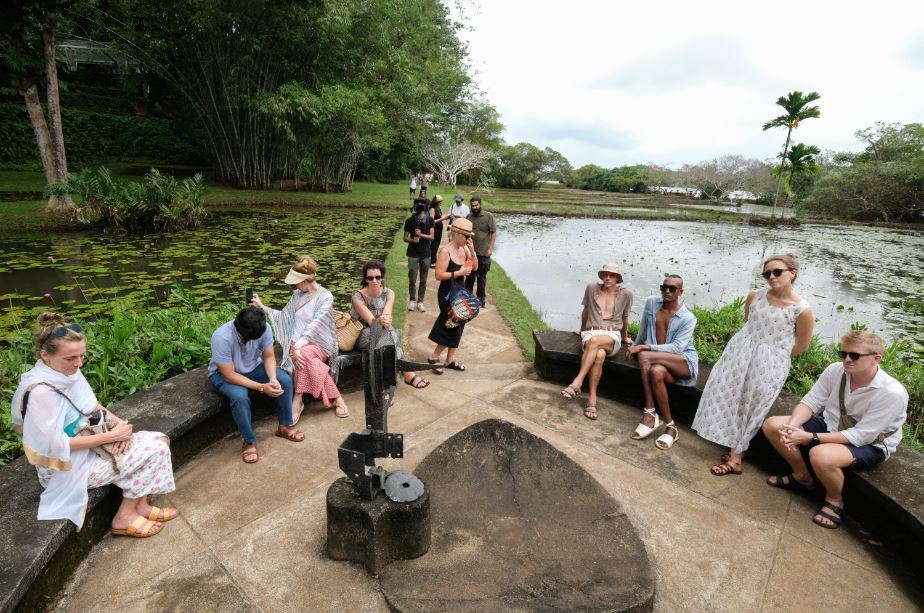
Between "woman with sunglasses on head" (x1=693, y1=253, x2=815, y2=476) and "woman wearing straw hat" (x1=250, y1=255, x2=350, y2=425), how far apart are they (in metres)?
2.84

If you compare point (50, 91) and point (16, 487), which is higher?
point (50, 91)

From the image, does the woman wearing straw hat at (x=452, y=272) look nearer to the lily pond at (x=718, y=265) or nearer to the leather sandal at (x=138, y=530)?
the leather sandal at (x=138, y=530)

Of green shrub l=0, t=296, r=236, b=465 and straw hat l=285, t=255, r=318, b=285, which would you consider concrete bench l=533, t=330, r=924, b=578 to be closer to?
straw hat l=285, t=255, r=318, b=285

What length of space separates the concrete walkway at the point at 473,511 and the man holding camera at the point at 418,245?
2921mm

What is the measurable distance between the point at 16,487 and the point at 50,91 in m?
14.2

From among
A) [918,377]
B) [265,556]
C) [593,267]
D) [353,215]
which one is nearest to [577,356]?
[265,556]

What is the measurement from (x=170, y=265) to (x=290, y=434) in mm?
6673

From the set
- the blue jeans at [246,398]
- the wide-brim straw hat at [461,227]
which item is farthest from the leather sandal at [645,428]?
the blue jeans at [246,398]

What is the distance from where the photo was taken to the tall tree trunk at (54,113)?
450 inches

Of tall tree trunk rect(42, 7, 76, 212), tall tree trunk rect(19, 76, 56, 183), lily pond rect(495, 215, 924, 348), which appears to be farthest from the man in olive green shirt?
tall tree trunk rect(19, 76, 56, 183)

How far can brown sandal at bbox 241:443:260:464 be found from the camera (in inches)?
120

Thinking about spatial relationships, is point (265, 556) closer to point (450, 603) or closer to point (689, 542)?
point (450, 603)

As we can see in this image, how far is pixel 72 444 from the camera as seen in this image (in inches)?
84.0

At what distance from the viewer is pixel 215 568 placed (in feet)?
7.20
